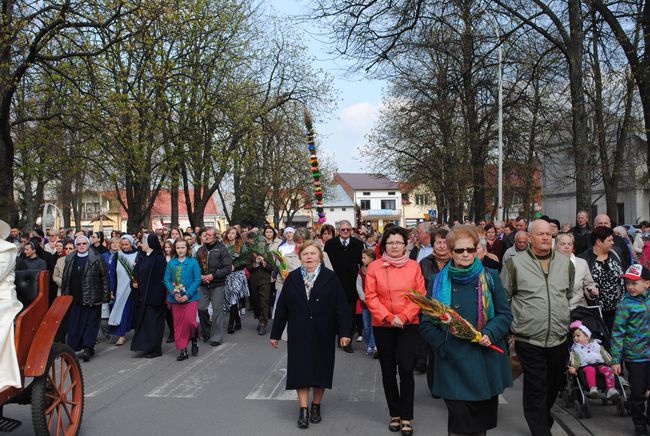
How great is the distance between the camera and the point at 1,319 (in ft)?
16.6

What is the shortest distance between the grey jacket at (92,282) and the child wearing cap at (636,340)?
742 cm

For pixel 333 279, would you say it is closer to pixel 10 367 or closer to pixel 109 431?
pixel 109 431

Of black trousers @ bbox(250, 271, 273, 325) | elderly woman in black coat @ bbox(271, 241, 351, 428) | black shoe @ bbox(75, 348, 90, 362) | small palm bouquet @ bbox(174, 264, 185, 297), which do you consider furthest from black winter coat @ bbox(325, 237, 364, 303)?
black shoe @ bbox(75, 348, 90, 362)

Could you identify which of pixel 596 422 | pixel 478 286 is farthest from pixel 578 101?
pixel 478 286

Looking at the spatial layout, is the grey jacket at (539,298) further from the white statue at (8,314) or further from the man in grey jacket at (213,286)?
the man in grey jacket at (213,286)

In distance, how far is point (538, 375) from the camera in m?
5.55

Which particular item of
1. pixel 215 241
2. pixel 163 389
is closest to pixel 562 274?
pixel 163 389

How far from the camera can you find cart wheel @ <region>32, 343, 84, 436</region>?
514 centimetres

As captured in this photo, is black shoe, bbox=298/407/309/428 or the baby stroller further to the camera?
the baby stroller

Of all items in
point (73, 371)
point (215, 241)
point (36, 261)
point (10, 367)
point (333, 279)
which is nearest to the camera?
point (10, 367)

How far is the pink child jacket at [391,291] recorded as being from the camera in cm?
609

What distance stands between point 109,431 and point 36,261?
492 centimetres

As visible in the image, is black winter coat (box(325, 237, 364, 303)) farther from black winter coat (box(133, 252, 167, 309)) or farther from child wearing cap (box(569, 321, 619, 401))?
child wearing cap (box(569, 321, 619, 401))

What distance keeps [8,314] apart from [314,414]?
2980mm
